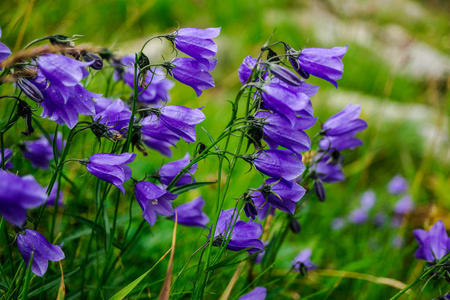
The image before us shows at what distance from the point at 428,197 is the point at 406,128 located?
185 centimetres

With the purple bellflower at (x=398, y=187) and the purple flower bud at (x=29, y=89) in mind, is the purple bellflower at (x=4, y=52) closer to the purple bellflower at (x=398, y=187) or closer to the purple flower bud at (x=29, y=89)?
the purple flower bud at (x=29, y=89)

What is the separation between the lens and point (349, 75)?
23.4 ft

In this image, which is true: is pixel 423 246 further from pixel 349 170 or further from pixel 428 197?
pixel 428 197

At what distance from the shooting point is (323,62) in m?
1.13

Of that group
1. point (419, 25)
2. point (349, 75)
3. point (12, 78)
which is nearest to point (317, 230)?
point (12, 78)

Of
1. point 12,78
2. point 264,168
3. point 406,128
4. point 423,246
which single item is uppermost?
point 12,78

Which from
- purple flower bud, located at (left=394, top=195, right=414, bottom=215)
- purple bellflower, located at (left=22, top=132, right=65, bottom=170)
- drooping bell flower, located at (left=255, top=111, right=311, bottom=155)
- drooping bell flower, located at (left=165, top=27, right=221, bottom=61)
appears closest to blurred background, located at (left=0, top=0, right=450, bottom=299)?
purple flower bud, located at (left=394, top=195, right=414, bottom=215)

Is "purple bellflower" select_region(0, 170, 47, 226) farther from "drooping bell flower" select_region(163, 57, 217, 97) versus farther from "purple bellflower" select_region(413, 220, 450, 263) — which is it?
"purple bellflower" select_region(413, 220, 450, 263)

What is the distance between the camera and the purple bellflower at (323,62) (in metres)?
1.13

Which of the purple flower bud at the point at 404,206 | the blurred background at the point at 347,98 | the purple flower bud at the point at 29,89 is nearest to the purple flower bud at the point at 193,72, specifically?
the blurred background at the point at 347,98

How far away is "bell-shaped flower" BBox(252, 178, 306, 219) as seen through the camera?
1.16 metres

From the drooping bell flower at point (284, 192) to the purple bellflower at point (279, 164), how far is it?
39mm

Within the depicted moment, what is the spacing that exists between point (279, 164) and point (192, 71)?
404 millimetres

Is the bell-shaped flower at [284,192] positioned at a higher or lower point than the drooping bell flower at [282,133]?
lower
